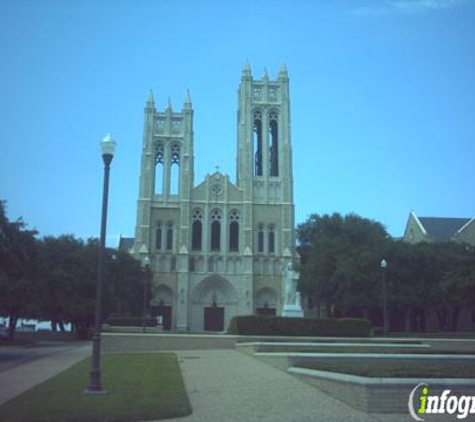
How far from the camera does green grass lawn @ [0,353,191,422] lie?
1016 centimetres

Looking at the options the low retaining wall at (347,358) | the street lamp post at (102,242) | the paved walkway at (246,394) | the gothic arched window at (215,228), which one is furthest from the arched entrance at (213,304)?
the street lamp post at (102,242)

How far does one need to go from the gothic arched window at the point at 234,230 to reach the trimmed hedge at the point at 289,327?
36950 millimetres

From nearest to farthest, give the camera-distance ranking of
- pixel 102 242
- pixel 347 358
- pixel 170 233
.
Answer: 1. pixel 102 242
2. pixel 347 358
3. pixel 170 233

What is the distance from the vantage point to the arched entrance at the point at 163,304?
68250 millimetres

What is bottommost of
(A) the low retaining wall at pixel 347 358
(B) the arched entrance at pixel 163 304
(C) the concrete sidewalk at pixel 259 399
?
(C) the concrete sidewalk at pixel 259 399

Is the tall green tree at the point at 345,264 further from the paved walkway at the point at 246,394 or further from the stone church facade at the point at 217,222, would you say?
the paved walkway at the point at 246,394

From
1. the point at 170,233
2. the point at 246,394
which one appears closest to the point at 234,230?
the point at 170,233

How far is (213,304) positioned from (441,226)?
31.4 meters

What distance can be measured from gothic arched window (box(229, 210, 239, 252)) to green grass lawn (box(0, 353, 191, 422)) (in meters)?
54.5

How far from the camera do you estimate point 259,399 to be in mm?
12297

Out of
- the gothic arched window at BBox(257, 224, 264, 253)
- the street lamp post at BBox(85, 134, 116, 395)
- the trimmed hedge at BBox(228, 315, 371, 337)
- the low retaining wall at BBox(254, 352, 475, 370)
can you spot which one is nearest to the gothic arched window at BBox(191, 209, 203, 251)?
Result: the gothic arched window at BBox(257, 224, 264, 253)

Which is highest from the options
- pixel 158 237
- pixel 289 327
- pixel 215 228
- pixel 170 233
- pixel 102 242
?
pixel 215 228

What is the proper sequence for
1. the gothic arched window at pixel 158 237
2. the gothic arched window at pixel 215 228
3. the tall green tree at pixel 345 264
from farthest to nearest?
the gothic arched window at pixel 215 228 → the gothic arched window at pixel 158 237 → the tall green tree at pixel 345 264

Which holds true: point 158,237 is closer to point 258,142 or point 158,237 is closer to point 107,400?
point 258,142
